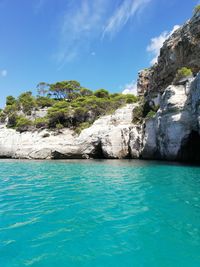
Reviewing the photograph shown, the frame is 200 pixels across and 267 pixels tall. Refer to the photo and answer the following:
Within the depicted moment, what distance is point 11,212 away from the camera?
7918 mm

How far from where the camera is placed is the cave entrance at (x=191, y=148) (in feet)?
79.0

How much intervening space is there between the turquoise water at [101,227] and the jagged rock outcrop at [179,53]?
79.1 feet

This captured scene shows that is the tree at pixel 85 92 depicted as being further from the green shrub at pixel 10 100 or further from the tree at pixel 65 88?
the green shrub at pixel 10 100

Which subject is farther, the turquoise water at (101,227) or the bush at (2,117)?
the bush at (2,117)

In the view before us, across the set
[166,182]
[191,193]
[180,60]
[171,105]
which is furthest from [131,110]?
[191,193]

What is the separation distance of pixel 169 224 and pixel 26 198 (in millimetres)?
5954

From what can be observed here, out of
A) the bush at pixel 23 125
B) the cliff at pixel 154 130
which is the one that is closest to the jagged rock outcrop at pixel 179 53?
the cliff at pixel 154 130

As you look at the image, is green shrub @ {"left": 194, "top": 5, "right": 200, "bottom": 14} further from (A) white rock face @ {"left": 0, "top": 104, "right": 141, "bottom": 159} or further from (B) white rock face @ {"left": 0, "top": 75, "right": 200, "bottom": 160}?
(A) white rock face @ {"left": 0, "top": 104, "right": 141, "bottom": 159}

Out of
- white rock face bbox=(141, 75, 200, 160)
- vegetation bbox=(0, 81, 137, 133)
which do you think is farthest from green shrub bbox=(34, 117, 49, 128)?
white rock face bbox=(141, 75, 200, 160)

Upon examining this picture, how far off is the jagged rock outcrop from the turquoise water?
24121 millimetres

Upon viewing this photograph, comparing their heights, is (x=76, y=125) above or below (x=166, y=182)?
above

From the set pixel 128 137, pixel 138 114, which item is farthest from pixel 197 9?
pixel 128 137

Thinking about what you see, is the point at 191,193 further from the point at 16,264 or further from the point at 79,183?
the point at 16,264

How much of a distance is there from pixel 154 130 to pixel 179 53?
12161 millimetres
